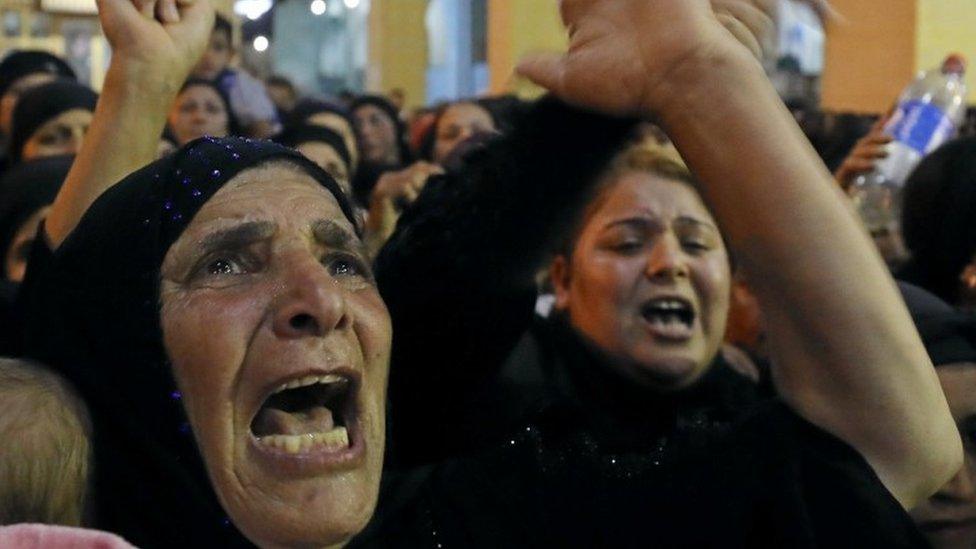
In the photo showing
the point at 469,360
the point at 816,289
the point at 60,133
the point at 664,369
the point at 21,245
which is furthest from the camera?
the point at 60,133

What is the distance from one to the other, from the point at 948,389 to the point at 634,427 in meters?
0.53

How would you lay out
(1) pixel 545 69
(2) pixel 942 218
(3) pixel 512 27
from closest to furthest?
(1) pixel 545 69 < (2) pixel 942 218 < (3) pixel 512 27

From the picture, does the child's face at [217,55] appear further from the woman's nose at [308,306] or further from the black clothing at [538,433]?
the woman's nose at [308,306]

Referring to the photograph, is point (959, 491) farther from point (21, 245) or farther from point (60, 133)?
point (60, 133)

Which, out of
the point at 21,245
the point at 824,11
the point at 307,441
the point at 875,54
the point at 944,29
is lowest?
the point at 875,54

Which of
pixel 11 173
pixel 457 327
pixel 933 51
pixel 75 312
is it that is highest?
pixel 75 312

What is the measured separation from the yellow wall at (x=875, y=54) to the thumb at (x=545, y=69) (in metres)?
7.53

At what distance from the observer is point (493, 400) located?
2.37 meters

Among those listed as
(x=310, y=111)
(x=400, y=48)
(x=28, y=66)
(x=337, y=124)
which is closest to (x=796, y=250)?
(x=337, y=124)

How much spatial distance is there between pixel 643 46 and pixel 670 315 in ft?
3.57

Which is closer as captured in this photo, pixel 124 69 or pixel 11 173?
pixel 124 69

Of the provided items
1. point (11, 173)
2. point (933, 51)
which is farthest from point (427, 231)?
point (933, 51)

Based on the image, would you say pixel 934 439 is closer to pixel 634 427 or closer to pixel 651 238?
pixel 634 427

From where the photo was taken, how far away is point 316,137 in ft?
18.7
